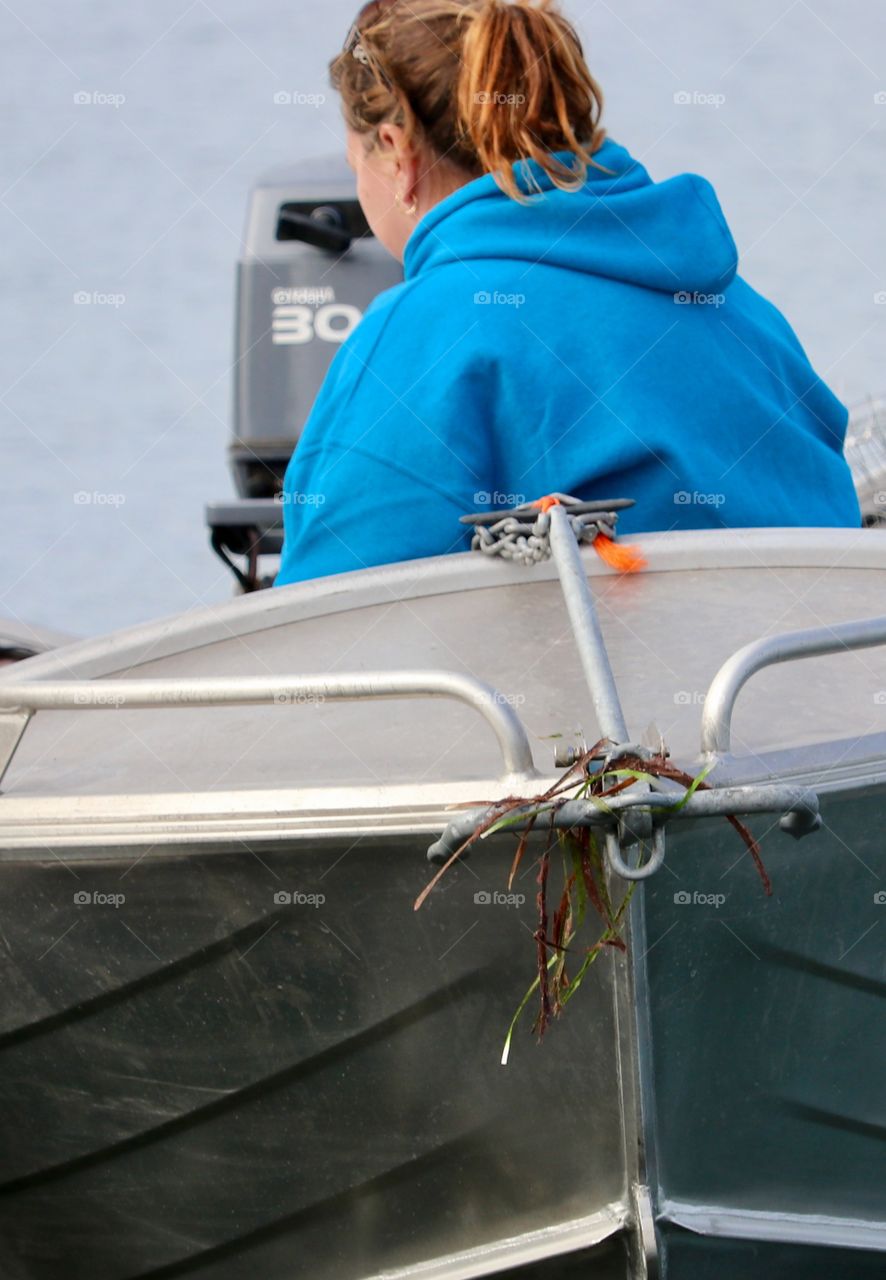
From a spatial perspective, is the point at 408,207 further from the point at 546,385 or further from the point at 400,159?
the point at 546,385

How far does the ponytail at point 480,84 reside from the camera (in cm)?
176

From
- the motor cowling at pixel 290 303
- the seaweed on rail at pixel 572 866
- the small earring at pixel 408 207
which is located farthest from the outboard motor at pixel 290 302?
the seaweed on rail at pixel 572 866

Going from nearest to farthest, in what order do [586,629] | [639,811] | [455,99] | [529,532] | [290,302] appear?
[639,811], [586,629], [529,532], [455,99], [290,302]

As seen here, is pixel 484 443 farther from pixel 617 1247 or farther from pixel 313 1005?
pixel 617 1247

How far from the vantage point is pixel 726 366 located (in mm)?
1789

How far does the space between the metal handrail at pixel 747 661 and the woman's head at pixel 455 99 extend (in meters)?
0.67

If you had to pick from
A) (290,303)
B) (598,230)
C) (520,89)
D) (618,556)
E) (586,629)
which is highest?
(290,303)

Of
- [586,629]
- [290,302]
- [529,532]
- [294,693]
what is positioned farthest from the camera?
[290,302]

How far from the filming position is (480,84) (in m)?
1.76

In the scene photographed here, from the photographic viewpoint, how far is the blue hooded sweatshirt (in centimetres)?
171

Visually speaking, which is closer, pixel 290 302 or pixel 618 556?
pixel 618 556

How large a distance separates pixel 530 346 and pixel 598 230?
0.16 meters

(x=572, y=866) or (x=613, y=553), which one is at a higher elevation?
(x=613, y=553)

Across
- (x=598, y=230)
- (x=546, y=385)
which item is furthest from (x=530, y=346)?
(x=598, y=230)
